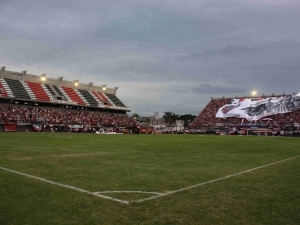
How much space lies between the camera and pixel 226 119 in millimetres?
76688

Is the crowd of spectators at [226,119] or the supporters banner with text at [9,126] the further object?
the crowd of spectators at [226,119]

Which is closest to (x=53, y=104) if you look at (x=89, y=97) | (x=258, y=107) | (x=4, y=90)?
(x=4, y=90)

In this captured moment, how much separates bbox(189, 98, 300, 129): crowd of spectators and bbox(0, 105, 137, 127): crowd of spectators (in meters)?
20.4

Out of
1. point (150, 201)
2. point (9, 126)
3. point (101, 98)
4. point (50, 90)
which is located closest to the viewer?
point (150, 201)

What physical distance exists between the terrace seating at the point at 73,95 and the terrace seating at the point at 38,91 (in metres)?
6.97

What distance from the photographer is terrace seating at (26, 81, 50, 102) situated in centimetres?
6981

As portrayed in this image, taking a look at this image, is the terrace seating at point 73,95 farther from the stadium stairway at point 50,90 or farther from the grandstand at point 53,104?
the stadium stairway at point 50,90

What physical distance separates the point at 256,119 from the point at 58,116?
154 ft

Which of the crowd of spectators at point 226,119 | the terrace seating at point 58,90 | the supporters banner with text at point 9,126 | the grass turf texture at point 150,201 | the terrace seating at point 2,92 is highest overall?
the terrace seating at point 58,90

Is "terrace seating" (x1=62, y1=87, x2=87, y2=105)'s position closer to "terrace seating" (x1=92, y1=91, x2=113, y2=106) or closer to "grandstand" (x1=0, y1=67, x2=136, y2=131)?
"grandstand" (x1=0, y1=67, x2=136, y2=131)

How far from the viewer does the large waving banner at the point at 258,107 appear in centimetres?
7006

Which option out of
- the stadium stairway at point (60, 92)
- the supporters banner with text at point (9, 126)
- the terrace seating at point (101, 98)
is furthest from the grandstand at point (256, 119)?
the supporters banner with text at point (9, 126)

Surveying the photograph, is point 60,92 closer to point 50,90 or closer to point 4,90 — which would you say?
A: point 50,90

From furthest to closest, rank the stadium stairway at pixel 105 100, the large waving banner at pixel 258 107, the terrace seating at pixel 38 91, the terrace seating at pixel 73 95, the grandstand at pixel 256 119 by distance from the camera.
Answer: the stadium stairway at pixel 105 100, the terrace seating at pixel 73 95, the large waving banner at pixel 258 107, the terrace seating at pixel 38 91, the grandstand at pixel 256 119
